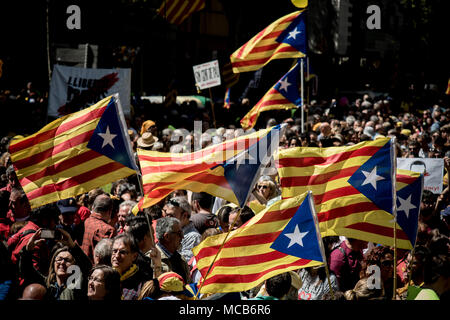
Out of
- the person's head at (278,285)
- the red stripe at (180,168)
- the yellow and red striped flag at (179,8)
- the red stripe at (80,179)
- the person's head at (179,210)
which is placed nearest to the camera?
the person's head at (278,285)

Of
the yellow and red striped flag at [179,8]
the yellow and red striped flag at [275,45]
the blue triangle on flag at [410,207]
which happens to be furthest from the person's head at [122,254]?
the yellow and red striped flag at [179,8]

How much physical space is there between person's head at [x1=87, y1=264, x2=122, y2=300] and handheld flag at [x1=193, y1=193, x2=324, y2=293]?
2.47 feet

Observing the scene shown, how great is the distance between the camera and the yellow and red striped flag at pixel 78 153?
5941 mm

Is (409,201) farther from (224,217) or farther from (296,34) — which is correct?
(296,34)

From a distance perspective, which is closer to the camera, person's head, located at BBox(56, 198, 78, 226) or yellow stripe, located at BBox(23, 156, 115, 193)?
yellow stripe, located at BBox(23, 156, 115, 193)

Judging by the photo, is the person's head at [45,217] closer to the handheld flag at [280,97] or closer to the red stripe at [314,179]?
the red stripe at [314,179]

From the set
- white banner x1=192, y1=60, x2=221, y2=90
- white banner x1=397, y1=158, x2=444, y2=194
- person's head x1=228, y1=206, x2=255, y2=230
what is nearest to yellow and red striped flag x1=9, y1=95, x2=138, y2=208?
person's head x1=228, y1=206, x2=255, y2=230

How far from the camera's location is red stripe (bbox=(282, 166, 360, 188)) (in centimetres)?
586

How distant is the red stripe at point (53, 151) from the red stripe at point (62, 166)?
117mm

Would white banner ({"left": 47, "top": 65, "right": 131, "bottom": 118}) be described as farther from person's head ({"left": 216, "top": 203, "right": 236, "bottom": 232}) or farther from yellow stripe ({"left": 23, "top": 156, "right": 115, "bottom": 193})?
yellow stripe ({"left": 23, "top": 156, "right": 115, "bottom": 193})

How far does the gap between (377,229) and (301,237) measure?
1081 mm
